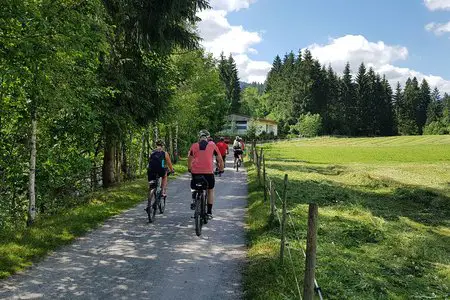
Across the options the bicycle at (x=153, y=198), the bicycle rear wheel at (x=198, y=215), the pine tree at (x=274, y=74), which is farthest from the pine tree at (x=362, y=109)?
the bicycle rear wheel at (x=198, y=215)

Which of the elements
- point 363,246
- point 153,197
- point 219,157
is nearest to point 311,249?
point 363,246

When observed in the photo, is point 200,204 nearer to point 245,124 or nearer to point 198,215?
point 198,215

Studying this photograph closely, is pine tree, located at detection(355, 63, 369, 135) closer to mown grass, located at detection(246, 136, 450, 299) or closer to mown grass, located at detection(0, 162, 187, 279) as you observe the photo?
mown grass, located at detection(246, 136, 450, 299)

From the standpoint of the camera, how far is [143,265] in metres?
7.38

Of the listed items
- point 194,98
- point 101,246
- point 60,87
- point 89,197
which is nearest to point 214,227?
point 101,246

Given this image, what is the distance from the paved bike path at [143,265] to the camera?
6160mm

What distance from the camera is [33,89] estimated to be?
358 inches

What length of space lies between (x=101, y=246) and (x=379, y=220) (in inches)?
326

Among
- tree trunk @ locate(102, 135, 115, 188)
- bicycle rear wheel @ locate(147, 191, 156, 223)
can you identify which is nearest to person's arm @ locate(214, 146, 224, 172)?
bicycle rear wheel @ locate(147, 191, 156, 223)

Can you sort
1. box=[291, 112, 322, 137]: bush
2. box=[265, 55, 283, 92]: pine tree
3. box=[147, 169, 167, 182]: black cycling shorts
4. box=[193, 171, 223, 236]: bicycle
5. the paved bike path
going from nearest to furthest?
1. the paved bike path
2. box=[193, 171, 223, 236]: bicycle
3. box=[147, 169, 167, 182]: black cycling shorts
4. box=[291, 112, 322, 137]: bush
5. box=[265, 55, 283, 92]: pine tree

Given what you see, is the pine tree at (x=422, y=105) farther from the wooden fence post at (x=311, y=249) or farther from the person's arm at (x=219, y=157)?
the wooden fence post at (x=311, y=249)

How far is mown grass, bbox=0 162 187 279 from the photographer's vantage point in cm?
738

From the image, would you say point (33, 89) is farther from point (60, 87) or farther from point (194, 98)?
point (194, 98)

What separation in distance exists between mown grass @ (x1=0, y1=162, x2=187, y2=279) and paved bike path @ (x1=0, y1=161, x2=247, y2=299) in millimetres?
281
